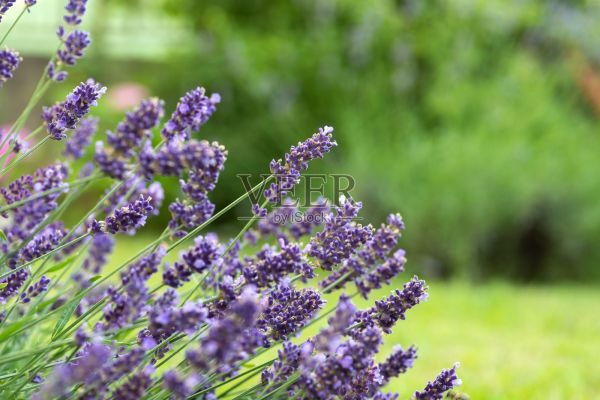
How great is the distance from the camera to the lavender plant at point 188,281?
1219 mm

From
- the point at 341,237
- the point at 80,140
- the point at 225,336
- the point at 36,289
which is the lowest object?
the point at 225,336

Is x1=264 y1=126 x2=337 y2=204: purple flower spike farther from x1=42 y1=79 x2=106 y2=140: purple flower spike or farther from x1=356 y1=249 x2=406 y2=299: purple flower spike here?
x1=42 y1=79 x2=106 y2=140: purple flower spike

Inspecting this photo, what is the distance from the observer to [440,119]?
8141mm

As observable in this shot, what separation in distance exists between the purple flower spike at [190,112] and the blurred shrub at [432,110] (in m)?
5.43

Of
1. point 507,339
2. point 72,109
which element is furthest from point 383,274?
point 507,339

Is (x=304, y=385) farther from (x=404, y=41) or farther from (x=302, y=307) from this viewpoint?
(x=404, y=41)

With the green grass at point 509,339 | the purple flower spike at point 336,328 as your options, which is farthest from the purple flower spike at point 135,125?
the green grass at point 509,339

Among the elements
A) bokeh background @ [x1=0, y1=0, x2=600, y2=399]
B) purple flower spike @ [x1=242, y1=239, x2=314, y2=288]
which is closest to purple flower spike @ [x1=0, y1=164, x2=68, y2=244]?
purple flower spike @ [x1=242, y1=239, x2=314, y2=288]

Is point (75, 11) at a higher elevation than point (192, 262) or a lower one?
higher

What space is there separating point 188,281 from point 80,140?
1.66ft

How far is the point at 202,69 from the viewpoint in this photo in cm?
918

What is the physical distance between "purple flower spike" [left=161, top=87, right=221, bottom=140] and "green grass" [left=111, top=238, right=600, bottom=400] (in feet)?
5.88

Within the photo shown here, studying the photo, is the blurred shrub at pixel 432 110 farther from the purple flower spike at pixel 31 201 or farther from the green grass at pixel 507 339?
the purple flower spike at pixel 31 201

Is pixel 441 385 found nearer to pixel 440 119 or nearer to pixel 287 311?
pixel 287 311
